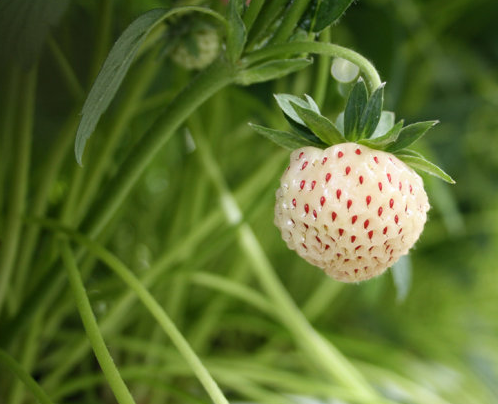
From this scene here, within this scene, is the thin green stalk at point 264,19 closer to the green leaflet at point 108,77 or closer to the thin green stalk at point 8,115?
the green leaflet at point 108,77

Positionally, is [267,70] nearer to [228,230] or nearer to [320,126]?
[320,126]

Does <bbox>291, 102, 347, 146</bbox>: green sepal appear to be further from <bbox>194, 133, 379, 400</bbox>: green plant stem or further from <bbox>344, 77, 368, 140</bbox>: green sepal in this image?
<bbox>194, 133, 379, 400</bbox>: green plant stem

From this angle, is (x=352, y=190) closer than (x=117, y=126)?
Yes

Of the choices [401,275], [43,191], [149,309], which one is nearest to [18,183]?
[43,191]

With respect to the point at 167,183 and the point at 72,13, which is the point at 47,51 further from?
the point at 167,183

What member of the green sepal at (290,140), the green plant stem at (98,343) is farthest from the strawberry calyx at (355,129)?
the green plant stem at (98,343)

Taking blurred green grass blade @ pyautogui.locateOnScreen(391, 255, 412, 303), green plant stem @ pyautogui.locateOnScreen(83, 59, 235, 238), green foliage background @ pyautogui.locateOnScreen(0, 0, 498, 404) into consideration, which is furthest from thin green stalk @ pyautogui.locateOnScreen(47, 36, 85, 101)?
blurred green grass blade @ pyautogui.locateOnScreen(391, 255, 412, 303)
